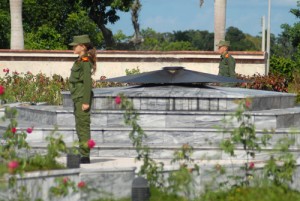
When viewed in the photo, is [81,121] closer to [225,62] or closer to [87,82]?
[87,82]

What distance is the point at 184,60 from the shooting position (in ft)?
83.5

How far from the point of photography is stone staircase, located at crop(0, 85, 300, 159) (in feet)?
45.5

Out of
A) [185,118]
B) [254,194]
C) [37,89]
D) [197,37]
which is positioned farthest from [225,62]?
[197,37]

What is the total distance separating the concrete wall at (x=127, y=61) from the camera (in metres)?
24.9

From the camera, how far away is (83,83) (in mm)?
12523

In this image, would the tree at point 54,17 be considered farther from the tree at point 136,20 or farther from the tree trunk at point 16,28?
the tree trunk at point 16,28

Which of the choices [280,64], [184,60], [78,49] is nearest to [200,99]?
[78,49]

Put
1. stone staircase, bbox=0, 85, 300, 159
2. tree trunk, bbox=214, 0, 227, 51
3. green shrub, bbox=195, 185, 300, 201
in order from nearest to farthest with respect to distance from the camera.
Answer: green shrub, bbox=195, 185, 300, 201 → stone staircase, bbox=0, 85, 300, 159 → tree trunk, bbox=214, 0, 227, 51

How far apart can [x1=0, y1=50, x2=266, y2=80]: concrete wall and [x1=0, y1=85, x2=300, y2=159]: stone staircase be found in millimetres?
8275

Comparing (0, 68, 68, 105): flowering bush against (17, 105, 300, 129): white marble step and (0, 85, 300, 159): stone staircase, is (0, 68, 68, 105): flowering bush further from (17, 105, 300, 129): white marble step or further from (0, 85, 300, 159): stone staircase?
(17, 105, 300, 129): white marble step

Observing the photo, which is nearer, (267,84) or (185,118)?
(185,118)

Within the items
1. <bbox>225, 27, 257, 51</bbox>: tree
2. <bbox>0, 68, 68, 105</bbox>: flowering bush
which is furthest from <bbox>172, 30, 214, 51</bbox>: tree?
<bbox>0, 68, 68, 105</bbox>: flowering bush

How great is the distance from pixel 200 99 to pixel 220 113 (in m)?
0.68

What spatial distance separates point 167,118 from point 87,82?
269 centimetres
